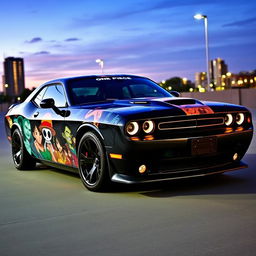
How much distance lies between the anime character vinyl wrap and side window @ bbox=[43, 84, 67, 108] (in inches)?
11.0

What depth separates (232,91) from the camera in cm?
3888

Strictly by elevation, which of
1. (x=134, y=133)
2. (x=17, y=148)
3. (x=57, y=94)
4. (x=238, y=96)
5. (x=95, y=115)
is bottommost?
(x=17, y=148)

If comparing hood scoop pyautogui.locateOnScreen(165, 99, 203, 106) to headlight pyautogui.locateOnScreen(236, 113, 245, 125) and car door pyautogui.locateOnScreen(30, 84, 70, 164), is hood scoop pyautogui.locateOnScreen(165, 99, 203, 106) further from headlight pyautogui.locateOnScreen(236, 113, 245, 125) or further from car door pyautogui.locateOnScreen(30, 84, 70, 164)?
car door pyautogui.locateOnScreen(30, 84, 70, 164)

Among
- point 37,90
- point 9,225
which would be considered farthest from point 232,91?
point 9,225

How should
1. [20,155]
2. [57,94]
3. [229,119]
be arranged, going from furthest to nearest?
[20,155] < [57,94] < [229,119]

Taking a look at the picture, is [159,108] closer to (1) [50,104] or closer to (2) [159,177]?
(2) [159,177]

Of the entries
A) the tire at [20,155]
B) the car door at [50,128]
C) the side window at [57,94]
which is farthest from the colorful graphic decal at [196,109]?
the tire at [20,155]

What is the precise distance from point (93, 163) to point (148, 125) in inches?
37.6

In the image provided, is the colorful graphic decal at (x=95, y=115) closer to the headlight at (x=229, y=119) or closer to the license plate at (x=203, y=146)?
the license plate at (x=203, y=146)

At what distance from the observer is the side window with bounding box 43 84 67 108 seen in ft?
25.0

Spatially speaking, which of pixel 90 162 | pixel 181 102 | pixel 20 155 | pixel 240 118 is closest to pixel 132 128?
pixel 181 102

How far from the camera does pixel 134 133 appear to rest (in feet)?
19.8

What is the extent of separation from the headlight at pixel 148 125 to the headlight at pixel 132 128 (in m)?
0.08

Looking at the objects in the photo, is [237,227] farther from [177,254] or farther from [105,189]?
[105,189]
